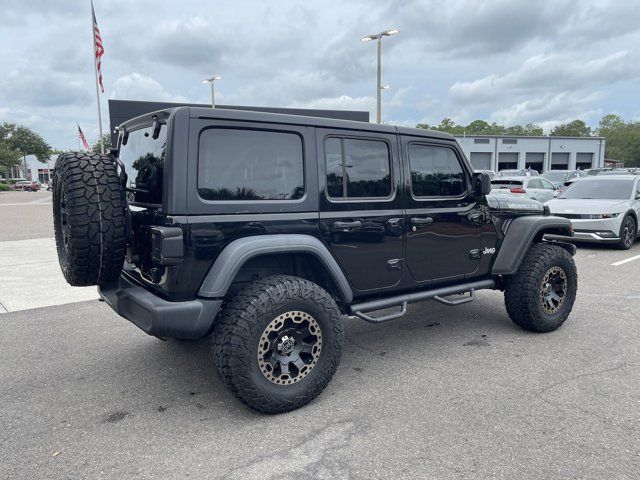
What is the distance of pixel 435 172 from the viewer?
4.25 m

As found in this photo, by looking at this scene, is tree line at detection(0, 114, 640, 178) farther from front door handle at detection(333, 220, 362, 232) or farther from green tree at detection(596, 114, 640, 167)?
front door handle at detection(333, 220, 362, 232)

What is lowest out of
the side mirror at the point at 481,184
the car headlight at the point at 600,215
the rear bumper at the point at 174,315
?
the rear bumper at the point at 174,315

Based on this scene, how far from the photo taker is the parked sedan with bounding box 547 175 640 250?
953 cm

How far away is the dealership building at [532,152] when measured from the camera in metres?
54.4

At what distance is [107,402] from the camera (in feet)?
11.1

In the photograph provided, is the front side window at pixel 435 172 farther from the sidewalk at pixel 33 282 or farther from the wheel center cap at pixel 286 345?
the sidewalk at pixel 33 282

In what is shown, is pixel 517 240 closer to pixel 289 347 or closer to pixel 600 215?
pixel 289 347

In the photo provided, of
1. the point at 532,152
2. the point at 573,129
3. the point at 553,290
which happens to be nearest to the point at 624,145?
the point at 573,129

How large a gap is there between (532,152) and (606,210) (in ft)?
173

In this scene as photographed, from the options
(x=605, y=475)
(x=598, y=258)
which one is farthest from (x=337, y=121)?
(x=598, y=258)

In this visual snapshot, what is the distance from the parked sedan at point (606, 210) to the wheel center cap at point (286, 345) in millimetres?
7845

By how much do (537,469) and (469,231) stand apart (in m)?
2.22

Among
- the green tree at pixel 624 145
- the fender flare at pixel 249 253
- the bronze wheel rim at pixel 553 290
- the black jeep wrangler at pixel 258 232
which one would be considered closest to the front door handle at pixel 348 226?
the black jeep wrangler at pixel 258 232

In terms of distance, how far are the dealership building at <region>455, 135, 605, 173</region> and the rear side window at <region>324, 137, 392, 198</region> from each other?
49926 mm
